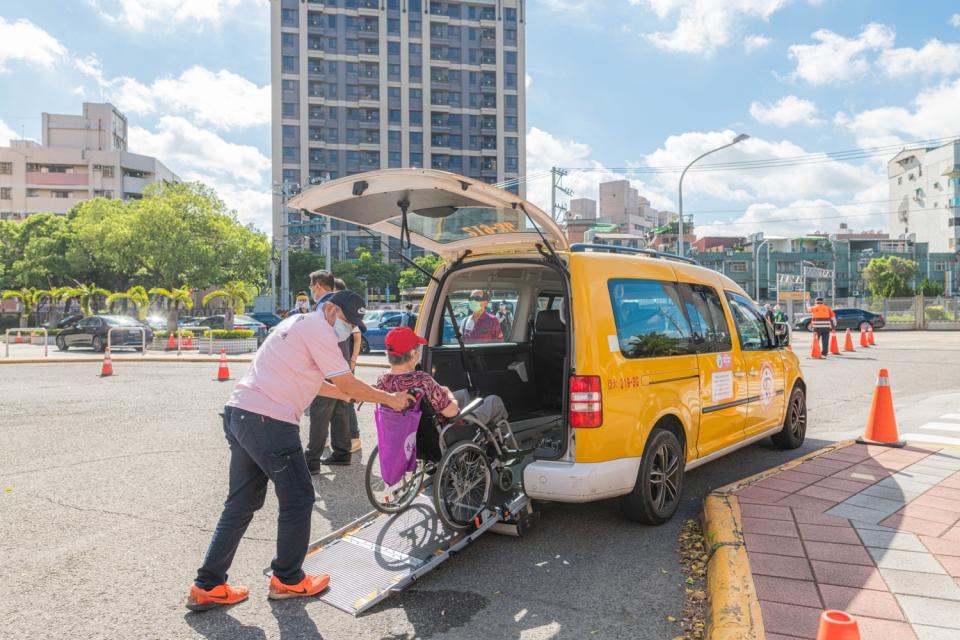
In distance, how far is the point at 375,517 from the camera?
4.51 m

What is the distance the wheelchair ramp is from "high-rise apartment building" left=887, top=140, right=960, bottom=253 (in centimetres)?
10044

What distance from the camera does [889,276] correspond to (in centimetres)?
7012

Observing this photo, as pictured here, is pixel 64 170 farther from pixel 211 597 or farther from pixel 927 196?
pixel 927 196

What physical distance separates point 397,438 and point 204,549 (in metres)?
1.47

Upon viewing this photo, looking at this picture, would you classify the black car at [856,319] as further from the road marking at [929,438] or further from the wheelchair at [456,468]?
the wheelchair at [456,468]

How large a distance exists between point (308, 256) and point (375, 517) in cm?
6263

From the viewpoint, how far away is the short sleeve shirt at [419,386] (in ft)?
13.9

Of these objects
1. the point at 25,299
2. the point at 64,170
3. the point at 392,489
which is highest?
the point at 64,170

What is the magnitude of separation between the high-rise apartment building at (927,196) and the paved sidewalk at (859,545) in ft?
321

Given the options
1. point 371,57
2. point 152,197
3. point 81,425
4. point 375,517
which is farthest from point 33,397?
point 371,57

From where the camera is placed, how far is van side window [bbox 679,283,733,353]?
205 inches

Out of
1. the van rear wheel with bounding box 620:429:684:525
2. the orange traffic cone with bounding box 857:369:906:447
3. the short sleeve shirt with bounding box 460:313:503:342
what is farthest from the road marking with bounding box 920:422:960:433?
the short sleeve shirt with bounding box 460:313:503:342

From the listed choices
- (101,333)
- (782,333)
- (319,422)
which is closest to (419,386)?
(319,422)

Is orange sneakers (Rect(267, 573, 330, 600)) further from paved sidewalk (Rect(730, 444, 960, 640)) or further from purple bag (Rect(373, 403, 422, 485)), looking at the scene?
paved sidewalk (Rect(730, 444, 960, 640))
